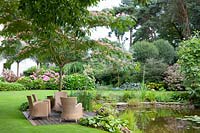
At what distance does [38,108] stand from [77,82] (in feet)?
31.4

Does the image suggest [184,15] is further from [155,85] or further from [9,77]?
[9,77]

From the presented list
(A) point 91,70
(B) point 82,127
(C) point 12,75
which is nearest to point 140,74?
(A) point 91,70

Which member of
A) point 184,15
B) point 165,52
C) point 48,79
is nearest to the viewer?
point 48,79

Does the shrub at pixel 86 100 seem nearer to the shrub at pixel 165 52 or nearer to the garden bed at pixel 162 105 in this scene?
the garden bed at pixel 162 105

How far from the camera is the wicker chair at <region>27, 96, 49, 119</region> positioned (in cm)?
845

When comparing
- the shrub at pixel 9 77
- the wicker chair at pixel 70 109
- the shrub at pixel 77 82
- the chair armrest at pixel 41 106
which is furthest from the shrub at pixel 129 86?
the wicker chair at pixel 70 109

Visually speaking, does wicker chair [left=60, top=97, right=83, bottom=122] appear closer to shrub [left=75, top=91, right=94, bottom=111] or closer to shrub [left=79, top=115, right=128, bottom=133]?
shrub [left=79, top=115, right=128, bottom=133]

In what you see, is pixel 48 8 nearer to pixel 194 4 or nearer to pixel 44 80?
pixel 44 80

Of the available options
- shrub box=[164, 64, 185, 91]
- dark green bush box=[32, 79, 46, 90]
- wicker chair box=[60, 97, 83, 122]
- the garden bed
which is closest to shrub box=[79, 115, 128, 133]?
wicker chair box=[60, 97, 83, 122]

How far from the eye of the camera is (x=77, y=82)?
1803cm

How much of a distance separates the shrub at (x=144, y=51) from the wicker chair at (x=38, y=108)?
13282mm

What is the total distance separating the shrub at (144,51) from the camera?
20.9 metres

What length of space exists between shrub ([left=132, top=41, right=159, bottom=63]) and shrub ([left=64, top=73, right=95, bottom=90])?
462 centimetres

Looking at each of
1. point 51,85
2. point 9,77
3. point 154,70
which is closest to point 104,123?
point 51,85
